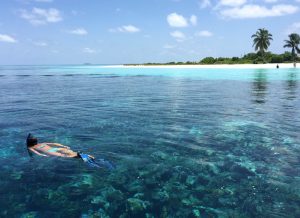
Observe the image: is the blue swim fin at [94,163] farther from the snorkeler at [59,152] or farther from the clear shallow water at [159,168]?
the clear shallow water at [159,168]

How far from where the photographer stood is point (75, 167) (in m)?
12.9

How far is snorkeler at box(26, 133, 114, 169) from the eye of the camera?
13.1 m

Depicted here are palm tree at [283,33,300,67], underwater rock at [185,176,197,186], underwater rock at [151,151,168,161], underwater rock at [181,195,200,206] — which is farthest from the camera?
palm tree at [283,33,300,67]

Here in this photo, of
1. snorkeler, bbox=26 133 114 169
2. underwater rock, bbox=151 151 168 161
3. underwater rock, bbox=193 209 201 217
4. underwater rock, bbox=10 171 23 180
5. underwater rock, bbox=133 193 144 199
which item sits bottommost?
underwater rock, bbox=193 209 201 217

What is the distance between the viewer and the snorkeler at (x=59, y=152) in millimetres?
13125

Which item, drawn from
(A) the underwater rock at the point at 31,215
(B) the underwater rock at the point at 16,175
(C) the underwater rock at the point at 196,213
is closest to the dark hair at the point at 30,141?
(B) the underwater rock at the point at 16,175

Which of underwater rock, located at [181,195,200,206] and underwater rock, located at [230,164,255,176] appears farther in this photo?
underwater rock, located at [230,164,255,176]

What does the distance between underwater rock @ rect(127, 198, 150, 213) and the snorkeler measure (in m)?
3.11

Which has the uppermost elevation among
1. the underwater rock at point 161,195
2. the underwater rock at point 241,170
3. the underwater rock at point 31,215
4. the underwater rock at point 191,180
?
the underwater rock at point 241,170

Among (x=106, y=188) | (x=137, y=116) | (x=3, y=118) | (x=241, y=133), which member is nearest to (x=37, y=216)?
(x=106, y=188)

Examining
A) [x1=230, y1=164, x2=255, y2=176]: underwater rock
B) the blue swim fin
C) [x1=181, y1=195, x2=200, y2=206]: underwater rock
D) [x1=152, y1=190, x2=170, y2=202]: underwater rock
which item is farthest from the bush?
[x1=181, y1=195, x2=200, y2=206]: underwater rock

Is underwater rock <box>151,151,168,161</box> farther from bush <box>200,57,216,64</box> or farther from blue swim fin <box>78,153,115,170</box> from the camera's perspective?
bush <box>200,57,216,64</box>

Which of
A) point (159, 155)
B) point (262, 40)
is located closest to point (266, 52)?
→ point (262, 40)

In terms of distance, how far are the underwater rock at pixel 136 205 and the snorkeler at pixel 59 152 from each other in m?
3.11
